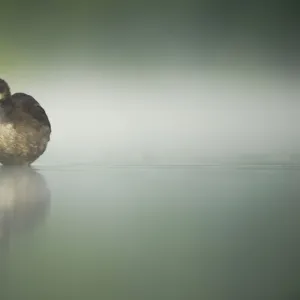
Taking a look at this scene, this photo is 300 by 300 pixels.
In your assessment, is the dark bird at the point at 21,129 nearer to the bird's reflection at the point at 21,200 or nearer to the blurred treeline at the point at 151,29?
the bird's reflection at the point at 21,200

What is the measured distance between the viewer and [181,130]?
181 cm

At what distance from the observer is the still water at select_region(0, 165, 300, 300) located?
69cm

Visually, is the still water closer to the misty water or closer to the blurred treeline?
the misty water

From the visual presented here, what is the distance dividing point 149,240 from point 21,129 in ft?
3.00

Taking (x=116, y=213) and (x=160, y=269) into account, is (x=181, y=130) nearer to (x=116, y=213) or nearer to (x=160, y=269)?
(x=116, y=213)

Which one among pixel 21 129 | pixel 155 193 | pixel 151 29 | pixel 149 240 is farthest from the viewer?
pixel 151 29

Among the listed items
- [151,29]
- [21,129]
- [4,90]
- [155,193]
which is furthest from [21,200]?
[151,29]

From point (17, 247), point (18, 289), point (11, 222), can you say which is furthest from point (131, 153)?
point (18, 289)

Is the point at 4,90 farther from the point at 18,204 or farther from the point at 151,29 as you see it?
the point at 18,204

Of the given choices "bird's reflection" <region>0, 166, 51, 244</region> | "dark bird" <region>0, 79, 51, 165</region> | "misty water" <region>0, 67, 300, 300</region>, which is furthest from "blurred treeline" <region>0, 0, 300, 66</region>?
"bird's reflection" <region>0, 166, 51, 244</region>

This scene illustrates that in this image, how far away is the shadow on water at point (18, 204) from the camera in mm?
824

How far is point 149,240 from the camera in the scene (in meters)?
0.86

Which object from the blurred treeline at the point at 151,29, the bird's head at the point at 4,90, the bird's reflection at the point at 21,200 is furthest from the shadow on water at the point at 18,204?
the blurred treeline at the point at 151,29

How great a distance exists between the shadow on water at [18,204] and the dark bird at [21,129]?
0.08m
